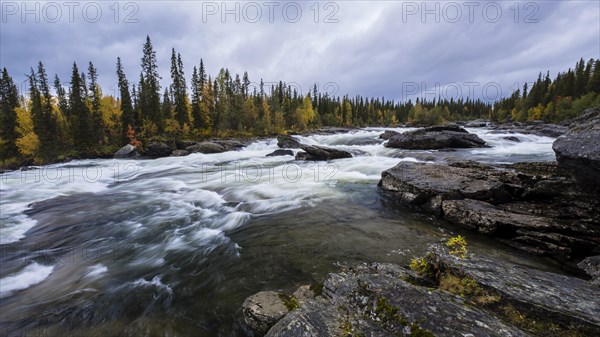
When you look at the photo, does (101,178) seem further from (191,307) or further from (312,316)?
(312,316)

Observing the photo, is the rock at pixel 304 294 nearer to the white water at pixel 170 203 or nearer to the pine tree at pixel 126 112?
the white water at pixel 170 203

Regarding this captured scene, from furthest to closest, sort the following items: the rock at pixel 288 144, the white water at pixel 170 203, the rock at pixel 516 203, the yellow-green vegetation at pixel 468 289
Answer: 1. the rock at pixel 288 144
2. the white water at pixel 170 203
3. the rock at pixel 516 203
4. the yellow-green vegetation at pixel 468 289

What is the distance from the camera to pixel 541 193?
873 cm

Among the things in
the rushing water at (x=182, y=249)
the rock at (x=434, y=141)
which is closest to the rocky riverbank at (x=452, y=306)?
the rushing water at (x=182, y=249)

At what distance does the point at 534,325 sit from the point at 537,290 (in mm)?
775

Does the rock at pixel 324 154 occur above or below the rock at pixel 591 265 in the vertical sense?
above

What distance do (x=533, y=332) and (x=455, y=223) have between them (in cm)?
631

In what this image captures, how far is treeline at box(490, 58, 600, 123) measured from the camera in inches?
2370

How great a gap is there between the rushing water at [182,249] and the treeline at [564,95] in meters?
75.2

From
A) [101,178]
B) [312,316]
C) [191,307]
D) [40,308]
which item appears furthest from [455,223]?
[101,178]

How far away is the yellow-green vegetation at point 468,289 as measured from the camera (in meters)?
3.44

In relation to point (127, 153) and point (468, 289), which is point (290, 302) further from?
point (127, 153)

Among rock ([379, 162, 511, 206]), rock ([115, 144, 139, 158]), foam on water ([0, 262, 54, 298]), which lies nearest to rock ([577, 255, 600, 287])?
rock ([379, 162, 511, 206])

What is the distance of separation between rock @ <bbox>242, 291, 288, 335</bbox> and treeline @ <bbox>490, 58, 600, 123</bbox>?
264 ft
